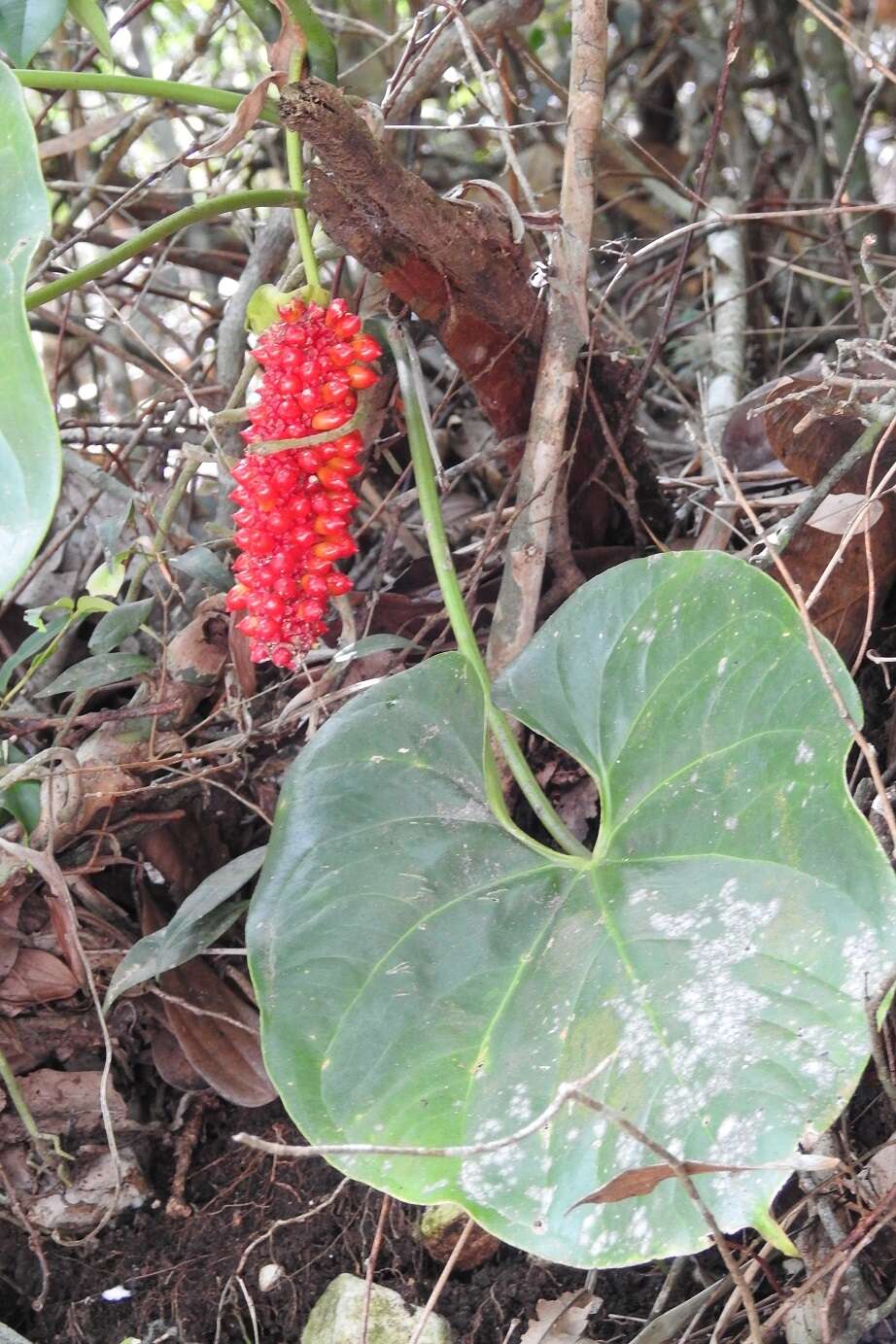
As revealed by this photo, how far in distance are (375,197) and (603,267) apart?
1.49 metres

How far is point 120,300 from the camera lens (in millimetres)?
1639

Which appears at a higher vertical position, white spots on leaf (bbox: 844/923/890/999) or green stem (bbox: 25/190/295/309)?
green stem (bbox: 25/190/295/309)

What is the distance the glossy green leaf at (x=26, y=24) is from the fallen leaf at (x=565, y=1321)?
1035mm

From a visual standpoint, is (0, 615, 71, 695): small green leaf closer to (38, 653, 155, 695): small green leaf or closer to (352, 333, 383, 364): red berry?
(38, 653, 155, 695): small green leaf

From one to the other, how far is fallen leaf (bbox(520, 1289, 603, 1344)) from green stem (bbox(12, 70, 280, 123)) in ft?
3.06

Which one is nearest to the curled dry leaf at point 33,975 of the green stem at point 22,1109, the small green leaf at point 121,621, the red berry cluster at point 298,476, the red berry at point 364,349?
the green stem at point 22,1109

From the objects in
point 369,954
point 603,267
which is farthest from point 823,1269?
point 603,267

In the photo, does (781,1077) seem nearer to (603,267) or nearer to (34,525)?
(34,525)

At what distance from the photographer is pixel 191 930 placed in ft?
3.33

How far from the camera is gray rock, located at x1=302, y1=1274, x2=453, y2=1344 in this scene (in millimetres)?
914

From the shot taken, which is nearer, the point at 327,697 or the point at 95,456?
the point at 327,697

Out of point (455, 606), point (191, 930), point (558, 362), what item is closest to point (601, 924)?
point (455, 606)

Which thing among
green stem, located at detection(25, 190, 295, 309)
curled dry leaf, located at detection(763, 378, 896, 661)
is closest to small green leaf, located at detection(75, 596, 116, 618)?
green stem, located at detection(25, 190, 295, 309)

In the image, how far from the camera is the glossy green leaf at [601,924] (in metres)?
0.66
